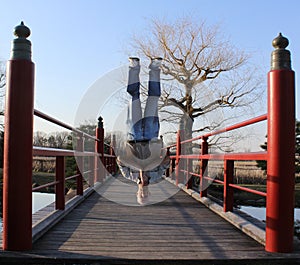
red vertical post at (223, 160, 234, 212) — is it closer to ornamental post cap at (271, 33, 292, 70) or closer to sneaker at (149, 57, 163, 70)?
ornamental post cap at (271, 33, 292, 70)

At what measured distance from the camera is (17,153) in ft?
5.90

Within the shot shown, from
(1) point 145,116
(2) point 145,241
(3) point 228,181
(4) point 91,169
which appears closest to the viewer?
(2) point 145,241

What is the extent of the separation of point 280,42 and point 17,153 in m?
1.43

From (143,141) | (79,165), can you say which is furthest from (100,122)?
(143,141)

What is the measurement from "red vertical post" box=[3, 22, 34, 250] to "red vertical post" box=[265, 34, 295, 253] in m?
1.21

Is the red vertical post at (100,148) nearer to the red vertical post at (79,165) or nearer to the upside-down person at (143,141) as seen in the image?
the red vertical post at (79,165)

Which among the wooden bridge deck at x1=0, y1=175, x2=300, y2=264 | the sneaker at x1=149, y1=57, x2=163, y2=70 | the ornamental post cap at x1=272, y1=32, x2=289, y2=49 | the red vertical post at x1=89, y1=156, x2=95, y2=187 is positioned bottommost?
the wooden bridge deck at x1=0, y1=175, x2=300, y2=264

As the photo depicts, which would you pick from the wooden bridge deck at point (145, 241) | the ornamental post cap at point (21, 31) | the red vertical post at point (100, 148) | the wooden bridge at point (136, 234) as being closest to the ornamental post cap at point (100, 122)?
the red vertical post at point (100, 148)

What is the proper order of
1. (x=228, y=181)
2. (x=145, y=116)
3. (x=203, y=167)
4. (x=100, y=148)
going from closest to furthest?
1. (x=228, y=181)
2. (x=145, y=116)
3. (x=203, y=167)
4. (x=100, y=148)

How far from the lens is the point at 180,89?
1019 cm

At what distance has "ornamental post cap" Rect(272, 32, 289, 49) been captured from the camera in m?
1.89

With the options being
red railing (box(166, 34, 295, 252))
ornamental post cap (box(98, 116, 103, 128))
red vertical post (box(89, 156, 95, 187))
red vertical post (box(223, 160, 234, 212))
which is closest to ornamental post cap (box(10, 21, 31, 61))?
red railing (box(166, 34, 295, 252))

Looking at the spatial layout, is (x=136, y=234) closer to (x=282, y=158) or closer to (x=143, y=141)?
(x=282, y=158)

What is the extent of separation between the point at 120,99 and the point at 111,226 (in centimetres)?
593
